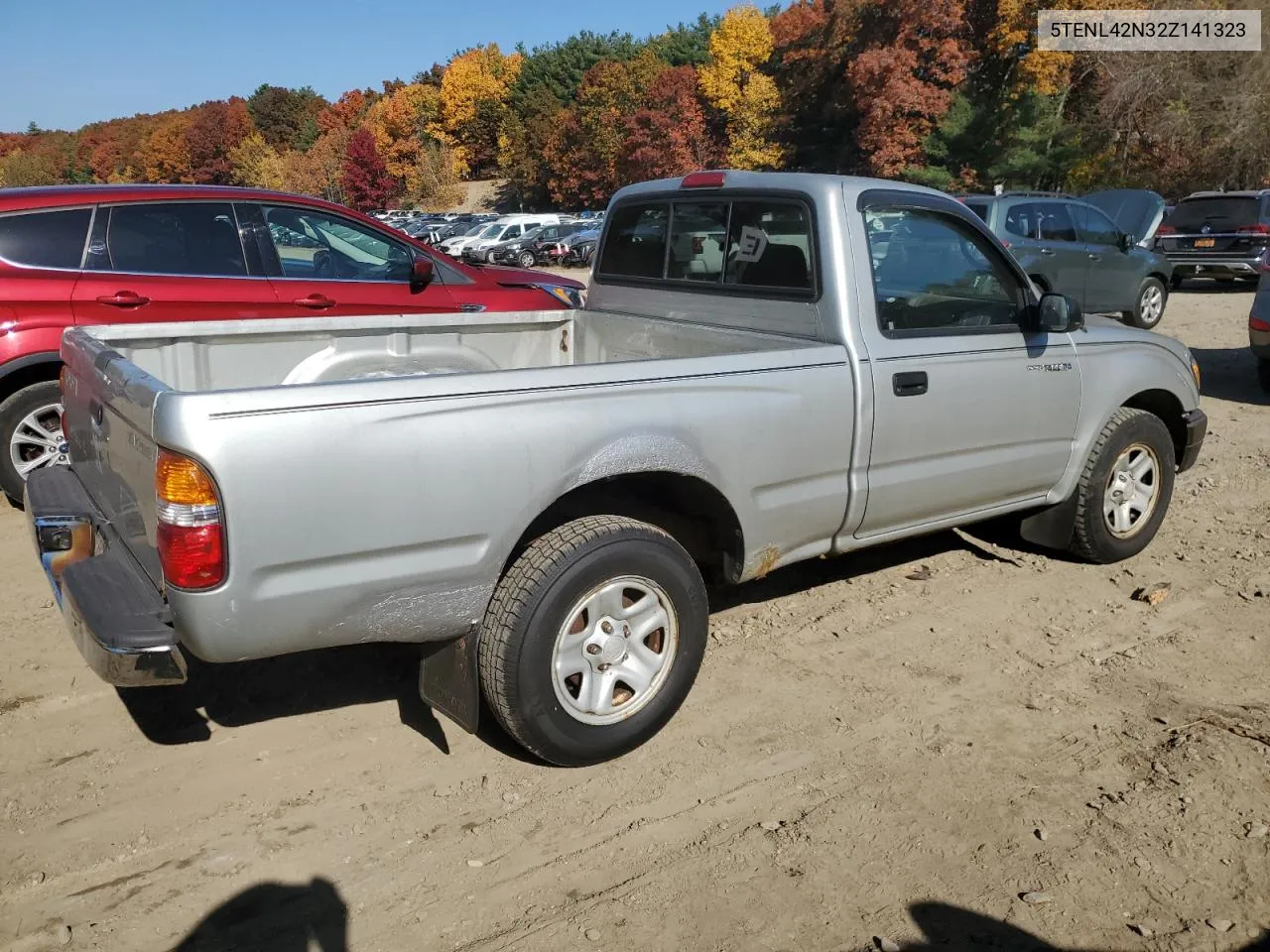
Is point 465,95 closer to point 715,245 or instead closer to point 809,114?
point 809,114

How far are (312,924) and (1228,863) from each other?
2.57 meters

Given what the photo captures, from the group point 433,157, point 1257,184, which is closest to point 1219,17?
point 1257,184

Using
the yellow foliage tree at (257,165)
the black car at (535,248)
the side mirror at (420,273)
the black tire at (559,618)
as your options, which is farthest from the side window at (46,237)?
the yellow foliage tree at (257,165)

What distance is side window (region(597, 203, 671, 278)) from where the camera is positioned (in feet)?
16.2

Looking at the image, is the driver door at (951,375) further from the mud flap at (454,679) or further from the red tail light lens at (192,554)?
the red tail light lens at (192,554)

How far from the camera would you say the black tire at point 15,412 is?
5.81 meters

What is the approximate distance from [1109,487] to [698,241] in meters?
2.40

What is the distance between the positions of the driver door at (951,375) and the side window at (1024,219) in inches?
339

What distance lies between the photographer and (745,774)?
11.4 feet

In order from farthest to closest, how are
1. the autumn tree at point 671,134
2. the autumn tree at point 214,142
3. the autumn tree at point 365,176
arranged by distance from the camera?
the autumn tree at point 214,142
the autumn tree at point 365,176
the autumn tree at point 671,134

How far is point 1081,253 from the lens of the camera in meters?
13.1

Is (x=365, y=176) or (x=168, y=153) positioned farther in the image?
(x=168, y=153)

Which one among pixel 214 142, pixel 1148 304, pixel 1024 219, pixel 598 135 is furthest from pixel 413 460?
pixel 214 142

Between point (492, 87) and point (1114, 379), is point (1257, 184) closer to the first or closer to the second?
point (1114, 379)
